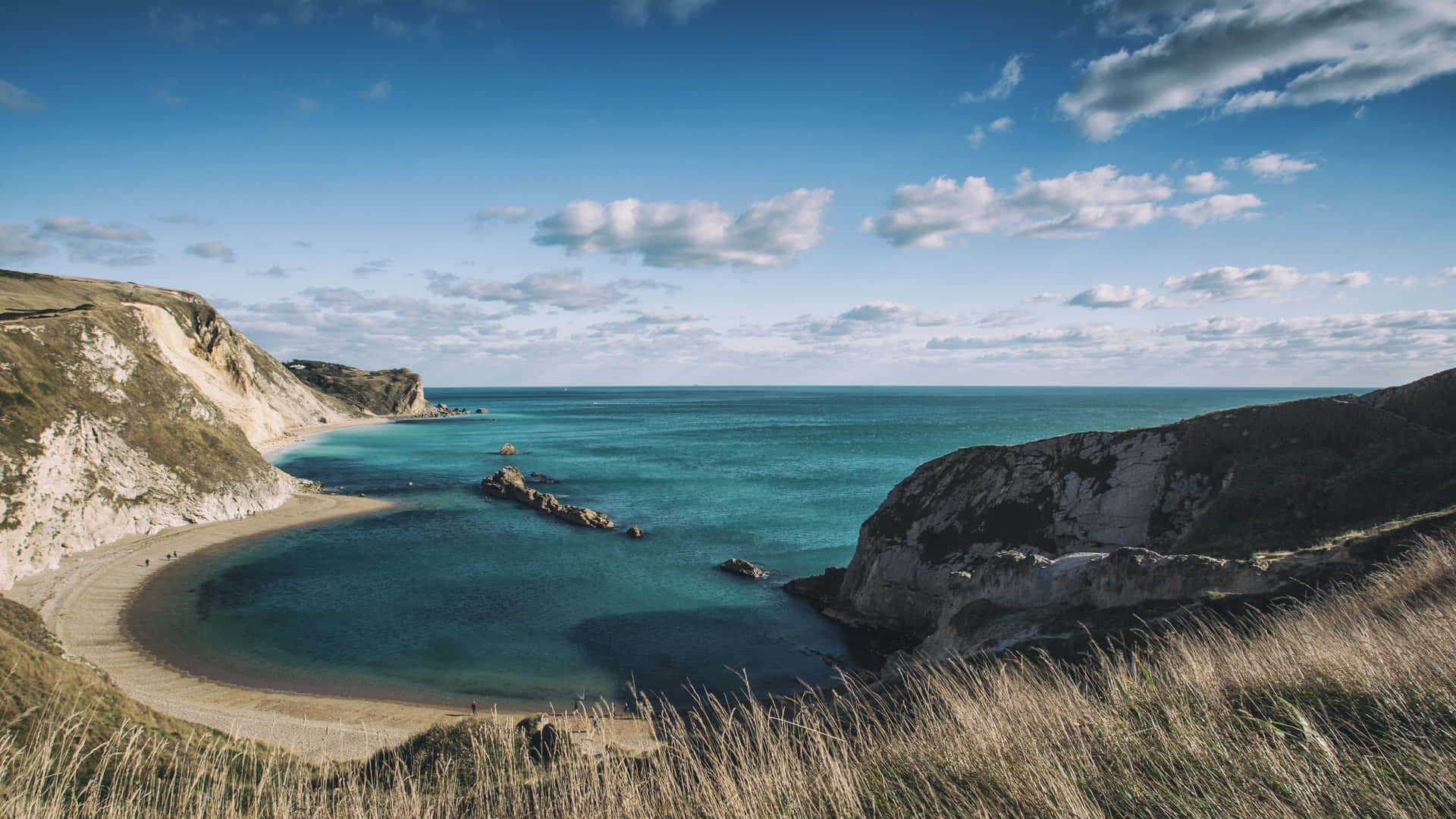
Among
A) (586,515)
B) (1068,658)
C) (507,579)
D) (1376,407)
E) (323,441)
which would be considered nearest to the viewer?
(1068,658)

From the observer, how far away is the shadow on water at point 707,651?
78.0 ft

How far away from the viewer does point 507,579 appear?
121 feet

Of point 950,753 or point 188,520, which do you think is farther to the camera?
point 188,520

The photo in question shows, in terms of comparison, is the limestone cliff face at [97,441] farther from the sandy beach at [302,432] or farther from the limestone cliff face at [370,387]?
the limestone cliff face at [370,387]

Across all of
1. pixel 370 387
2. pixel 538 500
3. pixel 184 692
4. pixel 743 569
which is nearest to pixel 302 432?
pixel 370 387

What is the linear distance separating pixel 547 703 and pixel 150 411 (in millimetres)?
44650

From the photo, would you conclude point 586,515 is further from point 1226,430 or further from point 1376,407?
point 1376,407

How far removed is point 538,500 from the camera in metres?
57.3

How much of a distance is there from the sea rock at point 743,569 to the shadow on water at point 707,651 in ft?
17.8

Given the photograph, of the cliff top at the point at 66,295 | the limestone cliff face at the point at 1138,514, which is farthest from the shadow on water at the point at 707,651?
the cliff top at the point at 66,295

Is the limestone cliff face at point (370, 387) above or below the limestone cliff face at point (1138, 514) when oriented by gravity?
above

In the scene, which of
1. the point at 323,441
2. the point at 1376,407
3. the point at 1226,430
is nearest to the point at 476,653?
the point at 1226,430

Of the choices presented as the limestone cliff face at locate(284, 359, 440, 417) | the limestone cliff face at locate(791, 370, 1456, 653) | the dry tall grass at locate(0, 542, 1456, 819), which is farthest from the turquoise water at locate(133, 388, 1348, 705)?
the limestone cliff face at locate(284, 359, 440, 417)

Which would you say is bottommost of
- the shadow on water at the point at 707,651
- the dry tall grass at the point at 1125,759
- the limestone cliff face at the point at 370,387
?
the shadow on water at the point at 707,651
